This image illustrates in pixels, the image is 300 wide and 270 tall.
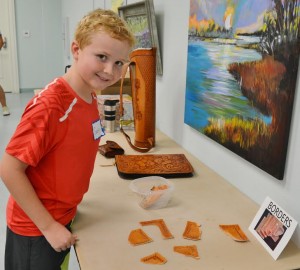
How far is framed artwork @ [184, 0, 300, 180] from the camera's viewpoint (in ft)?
3.07

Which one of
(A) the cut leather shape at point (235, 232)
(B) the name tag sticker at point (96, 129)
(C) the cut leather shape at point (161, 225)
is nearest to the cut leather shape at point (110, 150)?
(B) the name tag sticker at point (96, 129)

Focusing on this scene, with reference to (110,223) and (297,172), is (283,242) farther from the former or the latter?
(110,223)

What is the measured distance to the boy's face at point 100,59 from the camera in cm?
93

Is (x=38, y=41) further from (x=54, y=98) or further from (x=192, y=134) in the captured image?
(x=54, y=98)

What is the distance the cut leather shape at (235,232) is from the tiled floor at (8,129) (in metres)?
1.10

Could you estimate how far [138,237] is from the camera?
0.92 metres

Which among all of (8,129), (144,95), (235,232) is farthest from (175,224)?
(8,129)

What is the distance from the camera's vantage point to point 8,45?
19.7ft

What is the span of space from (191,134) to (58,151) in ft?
2.51

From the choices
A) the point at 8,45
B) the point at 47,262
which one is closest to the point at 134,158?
the point at 47,262

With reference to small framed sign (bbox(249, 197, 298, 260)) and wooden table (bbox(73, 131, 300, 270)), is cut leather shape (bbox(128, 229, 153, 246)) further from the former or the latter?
small framed sign (bbox(249, 197, 298, 260))

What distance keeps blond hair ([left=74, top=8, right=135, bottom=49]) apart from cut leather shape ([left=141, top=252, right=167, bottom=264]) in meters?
0.56

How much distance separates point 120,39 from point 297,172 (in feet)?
1.92

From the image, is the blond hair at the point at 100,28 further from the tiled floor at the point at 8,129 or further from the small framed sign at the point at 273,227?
the tiled floor at the point at 8,129
